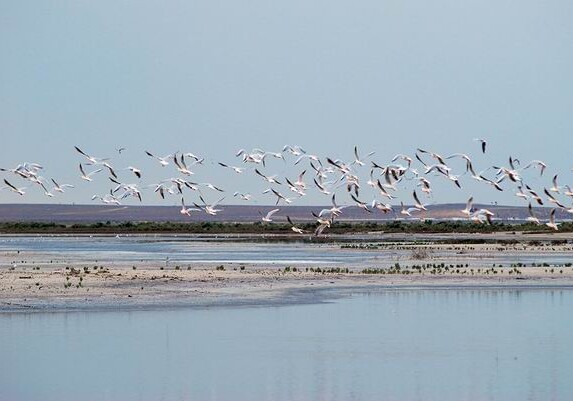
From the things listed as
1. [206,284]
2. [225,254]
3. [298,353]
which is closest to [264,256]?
[225,254]

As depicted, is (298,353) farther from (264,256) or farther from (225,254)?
(225,254)

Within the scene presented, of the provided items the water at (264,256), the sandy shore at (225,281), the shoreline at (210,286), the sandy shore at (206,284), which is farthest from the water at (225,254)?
the shoreline at (210,286)

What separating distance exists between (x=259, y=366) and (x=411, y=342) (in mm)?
4198

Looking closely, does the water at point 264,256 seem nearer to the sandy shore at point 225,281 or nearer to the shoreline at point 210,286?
the sandy shore at point 225,281

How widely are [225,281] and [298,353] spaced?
16.3 meters

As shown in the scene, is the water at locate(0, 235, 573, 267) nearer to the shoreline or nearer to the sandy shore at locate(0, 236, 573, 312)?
the sandy shore at locate(0, 236, 573, 312)

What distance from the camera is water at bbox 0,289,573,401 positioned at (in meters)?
19.5

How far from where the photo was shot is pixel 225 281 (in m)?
39.6

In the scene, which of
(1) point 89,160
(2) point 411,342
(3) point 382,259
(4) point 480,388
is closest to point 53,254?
(3) point 382,259

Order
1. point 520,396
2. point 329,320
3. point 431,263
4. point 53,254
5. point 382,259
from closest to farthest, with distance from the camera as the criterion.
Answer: point 520,396
point 329,320
point 431,263
point 382,259
point 53,254

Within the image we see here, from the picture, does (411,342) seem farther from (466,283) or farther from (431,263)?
(431,263)

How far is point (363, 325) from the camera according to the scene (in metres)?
27.7

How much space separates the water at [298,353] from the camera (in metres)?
19.5

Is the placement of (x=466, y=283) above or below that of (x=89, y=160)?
below
